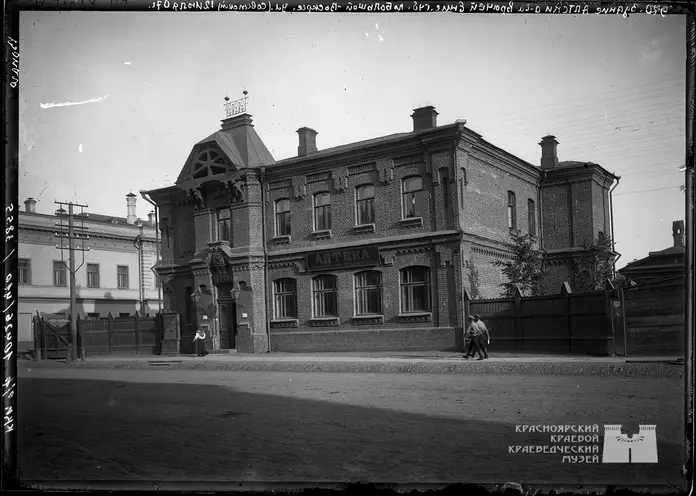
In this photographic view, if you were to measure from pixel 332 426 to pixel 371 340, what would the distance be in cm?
1465

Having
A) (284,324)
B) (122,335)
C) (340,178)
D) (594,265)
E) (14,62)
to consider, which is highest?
(340,178)

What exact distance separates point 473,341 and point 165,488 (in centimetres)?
1460

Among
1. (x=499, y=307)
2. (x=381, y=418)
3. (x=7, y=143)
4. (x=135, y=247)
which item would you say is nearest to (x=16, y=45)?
(x=7, y=143)

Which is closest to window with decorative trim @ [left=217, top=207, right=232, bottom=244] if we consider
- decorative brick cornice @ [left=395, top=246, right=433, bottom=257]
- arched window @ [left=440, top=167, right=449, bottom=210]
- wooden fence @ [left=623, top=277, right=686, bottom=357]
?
decorative brick cornice @ [left=395, top=246, right=433, bottom=257]

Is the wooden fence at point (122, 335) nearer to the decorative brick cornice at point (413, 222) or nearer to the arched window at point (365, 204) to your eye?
the arched window at point (365, 204)

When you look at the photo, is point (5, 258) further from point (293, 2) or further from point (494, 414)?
point (494, 414)

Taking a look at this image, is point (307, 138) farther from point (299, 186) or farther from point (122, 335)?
point (122, 335)

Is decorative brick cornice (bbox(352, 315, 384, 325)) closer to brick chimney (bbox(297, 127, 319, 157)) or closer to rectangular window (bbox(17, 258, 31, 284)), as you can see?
brick chimney (bbox(297, 127, 319, 157))

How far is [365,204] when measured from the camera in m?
22.0

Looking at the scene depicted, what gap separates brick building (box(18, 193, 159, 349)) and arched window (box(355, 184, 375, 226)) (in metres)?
7.02

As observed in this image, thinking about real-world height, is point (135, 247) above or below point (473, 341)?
above

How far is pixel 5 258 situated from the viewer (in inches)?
140

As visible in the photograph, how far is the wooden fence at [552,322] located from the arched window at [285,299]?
6417mm

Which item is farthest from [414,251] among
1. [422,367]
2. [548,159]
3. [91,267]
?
[91,267]
